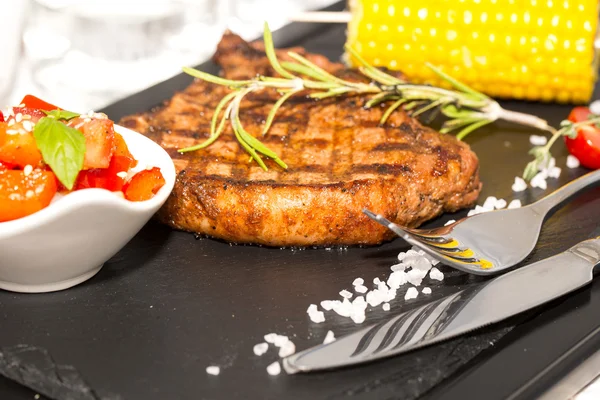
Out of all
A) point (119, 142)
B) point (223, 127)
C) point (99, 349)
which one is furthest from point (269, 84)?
point (99, 349)

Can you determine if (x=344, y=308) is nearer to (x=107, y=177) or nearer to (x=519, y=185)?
(x=107, y=177)

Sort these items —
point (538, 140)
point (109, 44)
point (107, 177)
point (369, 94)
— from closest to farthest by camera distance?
point (107, 177) → point (369, 94) → point (538, 140) → point (109, 44)

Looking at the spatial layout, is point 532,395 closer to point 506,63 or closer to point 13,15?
point 506,63

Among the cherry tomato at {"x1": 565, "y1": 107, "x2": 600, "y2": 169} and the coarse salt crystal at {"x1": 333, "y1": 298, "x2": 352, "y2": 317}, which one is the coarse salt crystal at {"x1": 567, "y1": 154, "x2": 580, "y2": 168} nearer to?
the cherry tomato at {"x1": 565, "y1": 107, "x2": 600, "y2": 169}

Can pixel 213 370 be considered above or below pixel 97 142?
below

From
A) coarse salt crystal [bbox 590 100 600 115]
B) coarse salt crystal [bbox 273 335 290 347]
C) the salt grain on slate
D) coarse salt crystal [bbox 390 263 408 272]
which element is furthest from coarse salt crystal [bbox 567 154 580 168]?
coarse salt crystal [bbox 273 335 290 347]

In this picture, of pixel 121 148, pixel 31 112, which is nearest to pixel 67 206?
pixel 121 148

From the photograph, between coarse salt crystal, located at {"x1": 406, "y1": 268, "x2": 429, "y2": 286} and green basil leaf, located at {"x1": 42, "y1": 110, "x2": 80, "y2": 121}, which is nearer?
green basil leaf, located at {"x1": 42, "y1": 110, "x2": 80, "y2": 121}

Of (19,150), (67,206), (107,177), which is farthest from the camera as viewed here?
(107,177)
